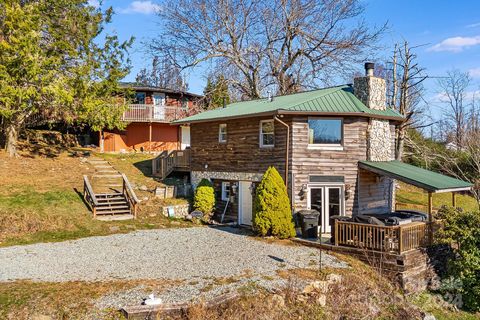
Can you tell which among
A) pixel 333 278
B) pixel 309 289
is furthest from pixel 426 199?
pixel 309 289

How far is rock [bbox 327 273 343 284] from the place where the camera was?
977 cm

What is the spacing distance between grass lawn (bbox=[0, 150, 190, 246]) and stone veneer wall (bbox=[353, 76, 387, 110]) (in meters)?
9.75

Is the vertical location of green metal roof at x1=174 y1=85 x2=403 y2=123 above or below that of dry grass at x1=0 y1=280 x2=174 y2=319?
above

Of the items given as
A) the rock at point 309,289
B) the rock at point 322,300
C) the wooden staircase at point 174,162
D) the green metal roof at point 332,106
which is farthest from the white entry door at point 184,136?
the rock at point 322,300

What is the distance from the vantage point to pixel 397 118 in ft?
54.0

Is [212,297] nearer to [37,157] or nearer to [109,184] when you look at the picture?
[109,184]

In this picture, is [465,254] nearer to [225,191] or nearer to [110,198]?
[225,191]

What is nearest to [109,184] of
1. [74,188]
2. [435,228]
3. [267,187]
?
[74,188]

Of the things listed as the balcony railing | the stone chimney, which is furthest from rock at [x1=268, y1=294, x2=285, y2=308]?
the balcony railing

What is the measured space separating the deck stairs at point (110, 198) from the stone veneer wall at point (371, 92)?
11000mm

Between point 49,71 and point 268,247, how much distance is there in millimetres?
14041

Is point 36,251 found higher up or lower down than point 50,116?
lower down

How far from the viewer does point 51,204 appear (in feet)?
53.4

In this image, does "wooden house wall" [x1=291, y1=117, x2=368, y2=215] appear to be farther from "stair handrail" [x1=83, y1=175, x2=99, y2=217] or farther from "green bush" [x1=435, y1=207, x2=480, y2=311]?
"stair handrail" [x1=83, y1=175, x2=99, y2=217]
